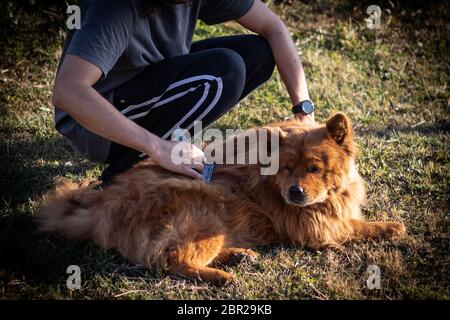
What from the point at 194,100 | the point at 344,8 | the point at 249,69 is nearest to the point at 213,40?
the point at 249,69

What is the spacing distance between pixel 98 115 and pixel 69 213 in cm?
86

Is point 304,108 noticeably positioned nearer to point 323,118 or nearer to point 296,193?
point 296,193

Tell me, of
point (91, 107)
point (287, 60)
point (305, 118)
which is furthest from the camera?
point (287, 60)

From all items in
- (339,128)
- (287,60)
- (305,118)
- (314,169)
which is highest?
(287,60)

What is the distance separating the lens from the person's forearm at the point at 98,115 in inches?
124

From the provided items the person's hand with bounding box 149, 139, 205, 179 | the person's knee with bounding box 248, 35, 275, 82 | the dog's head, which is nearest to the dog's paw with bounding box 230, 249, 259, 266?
the dog's head

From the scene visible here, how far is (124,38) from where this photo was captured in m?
3.34

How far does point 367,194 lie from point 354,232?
2.21 feet

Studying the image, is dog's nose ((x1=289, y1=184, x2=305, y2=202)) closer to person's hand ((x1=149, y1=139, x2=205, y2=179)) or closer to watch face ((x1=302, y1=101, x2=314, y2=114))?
person's hand ((x1=149, y1=139, x2=205, y2=179))

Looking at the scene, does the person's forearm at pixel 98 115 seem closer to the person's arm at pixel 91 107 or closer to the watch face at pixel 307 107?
the person's arm at pixel 91 107

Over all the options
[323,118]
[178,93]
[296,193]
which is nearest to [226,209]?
[296,193]

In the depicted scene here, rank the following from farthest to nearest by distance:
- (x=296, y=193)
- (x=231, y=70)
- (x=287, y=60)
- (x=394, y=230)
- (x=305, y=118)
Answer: (x=287, y=60), (x=305, y=118), (x=231, y=70), (x=394, y=230), (x=296, y=193)

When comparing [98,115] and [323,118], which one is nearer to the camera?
[98,115]

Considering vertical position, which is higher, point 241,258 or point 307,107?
point 307,107
